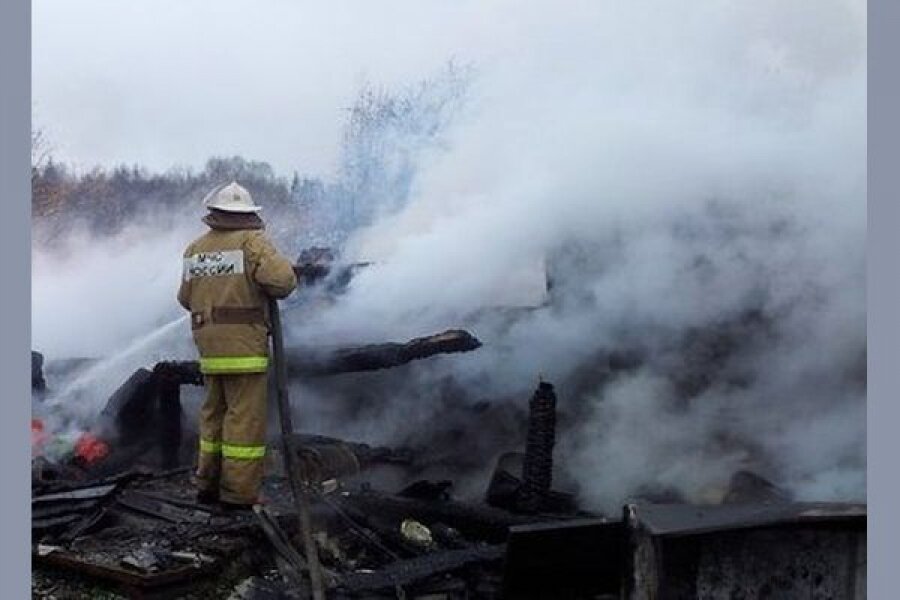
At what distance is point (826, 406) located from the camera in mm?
5098

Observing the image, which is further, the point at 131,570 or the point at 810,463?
the point at 810,463

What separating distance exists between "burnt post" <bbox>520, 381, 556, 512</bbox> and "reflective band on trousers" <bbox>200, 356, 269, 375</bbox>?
1269 mm

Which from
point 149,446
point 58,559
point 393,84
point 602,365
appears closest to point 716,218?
point 602,365

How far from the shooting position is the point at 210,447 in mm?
5195

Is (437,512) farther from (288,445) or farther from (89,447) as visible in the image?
(89,447)

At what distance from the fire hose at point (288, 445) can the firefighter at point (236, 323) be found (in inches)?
2.7

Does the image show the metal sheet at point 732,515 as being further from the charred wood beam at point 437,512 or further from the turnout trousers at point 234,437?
the turnout trousers at point 234,437

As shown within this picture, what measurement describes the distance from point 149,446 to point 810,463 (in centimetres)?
309

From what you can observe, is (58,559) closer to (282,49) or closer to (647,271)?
(282,49)

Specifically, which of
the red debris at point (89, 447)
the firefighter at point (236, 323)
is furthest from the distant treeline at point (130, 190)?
the red debris at point (89, 447)

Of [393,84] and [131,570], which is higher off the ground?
[393,84]

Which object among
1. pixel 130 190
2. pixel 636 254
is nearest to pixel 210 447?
pixel 130 190

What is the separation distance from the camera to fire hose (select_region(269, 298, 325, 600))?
492cm

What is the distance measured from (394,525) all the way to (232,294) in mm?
1300
